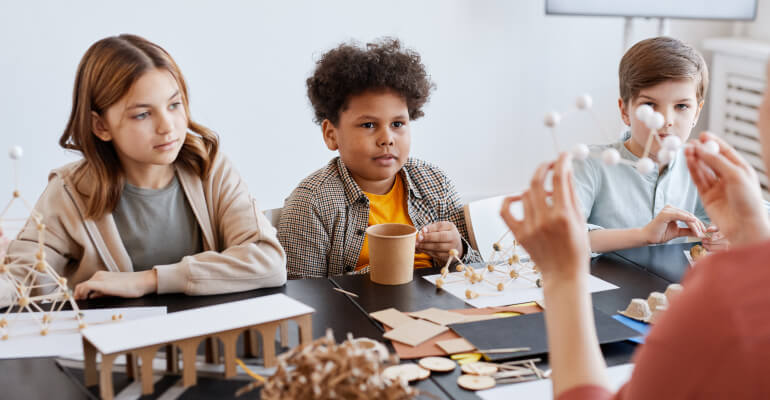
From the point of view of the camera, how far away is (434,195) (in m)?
2.21

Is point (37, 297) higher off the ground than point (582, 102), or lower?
lower

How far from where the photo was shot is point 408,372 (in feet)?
3.65

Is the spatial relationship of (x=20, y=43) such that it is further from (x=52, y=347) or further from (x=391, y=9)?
(x=52, y=347)

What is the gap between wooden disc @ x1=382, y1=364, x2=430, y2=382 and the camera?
3.60 ft

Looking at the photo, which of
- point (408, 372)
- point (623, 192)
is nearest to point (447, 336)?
point (408, 372)

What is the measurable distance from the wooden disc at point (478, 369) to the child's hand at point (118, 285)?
2.32ft

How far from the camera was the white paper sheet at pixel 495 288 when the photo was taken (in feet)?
4.80

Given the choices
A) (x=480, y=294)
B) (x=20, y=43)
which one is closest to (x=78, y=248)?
(x=480, y=294)

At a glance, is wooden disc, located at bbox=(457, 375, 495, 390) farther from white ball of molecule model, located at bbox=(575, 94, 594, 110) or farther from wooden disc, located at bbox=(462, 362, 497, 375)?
white ball of molecule model, located at bbox=(575, 94, 594, 110)

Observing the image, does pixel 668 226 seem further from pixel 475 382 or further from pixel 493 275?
pixel 475 382

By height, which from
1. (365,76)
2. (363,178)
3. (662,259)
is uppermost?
(365,76)

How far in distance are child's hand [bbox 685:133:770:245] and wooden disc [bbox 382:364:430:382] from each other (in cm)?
52

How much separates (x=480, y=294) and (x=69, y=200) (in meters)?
0.94

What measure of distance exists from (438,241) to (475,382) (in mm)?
789
